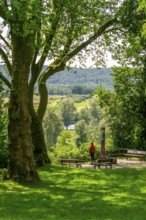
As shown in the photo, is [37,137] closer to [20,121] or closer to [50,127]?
[20,121]

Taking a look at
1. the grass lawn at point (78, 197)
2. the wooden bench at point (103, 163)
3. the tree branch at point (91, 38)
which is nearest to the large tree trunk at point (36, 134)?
the tree branch at point (91, 38)

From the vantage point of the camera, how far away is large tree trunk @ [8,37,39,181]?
17.0m

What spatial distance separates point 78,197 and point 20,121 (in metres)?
5.38

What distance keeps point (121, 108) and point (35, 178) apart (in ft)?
77.4

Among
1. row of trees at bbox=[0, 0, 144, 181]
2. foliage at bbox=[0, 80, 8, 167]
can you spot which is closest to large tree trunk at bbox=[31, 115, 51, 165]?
row of trees at bbox=[0, 0, 144, 181]

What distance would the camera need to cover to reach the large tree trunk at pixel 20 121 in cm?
1705

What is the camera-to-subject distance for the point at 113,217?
1038 cm

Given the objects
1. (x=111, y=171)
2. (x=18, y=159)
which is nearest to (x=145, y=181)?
(x=111, y=171)

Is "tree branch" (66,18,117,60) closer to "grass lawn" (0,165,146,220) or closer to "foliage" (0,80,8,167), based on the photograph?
"foliage" (0,80,8,167)

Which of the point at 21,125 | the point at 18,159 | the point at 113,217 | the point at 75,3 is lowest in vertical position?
the point at 113,217

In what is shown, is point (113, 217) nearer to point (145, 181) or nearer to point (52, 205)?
point (52, 205)

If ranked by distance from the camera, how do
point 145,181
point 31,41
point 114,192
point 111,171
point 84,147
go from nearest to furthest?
point 114,192
point 31,41
point 145,181
point 111,171
point 84,147

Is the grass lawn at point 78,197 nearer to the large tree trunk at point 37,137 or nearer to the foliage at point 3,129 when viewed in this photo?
the foliage at point 3,129

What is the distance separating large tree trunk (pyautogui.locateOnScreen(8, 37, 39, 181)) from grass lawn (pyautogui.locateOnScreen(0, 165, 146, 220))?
0.83 metres
